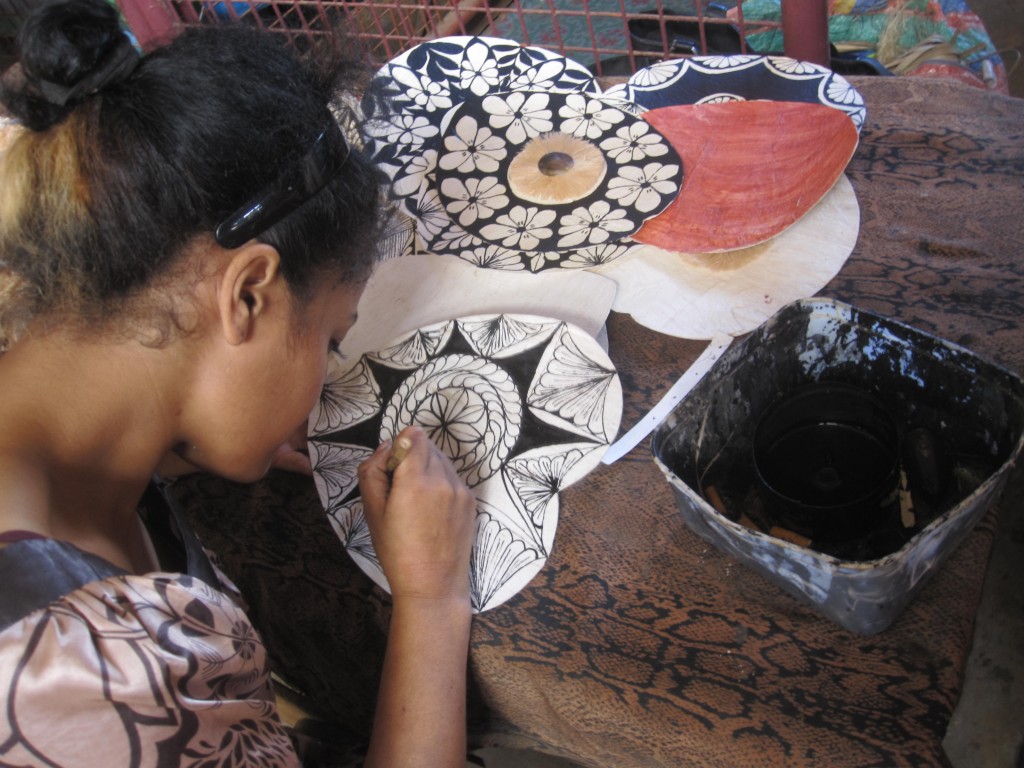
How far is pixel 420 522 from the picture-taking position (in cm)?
83

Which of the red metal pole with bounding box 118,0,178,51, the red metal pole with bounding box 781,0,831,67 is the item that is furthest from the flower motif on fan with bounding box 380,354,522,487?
the red metal pole with bounding box 118,0,178,51

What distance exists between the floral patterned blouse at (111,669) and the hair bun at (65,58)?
360 mm

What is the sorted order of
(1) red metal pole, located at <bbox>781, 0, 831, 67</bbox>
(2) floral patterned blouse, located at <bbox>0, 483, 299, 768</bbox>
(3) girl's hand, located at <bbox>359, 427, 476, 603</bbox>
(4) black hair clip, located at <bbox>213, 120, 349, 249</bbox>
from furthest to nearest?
(1) red metal pole, located at <bbox>781, 0, 831, 67</bbox> → (3) girl's hand, located at <bbox>359, 427, 476, 603</bbox> → (4) black hair clip, located at <bbox>213, 120, 349, 249</bbox> → (2) floral patterned blouse, located at <bbox>0, 483, 299, 768</bbox>

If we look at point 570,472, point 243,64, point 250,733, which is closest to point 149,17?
point 243,64

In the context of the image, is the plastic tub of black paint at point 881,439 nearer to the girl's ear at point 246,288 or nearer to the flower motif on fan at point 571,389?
the flower motif on fan at point 571,389

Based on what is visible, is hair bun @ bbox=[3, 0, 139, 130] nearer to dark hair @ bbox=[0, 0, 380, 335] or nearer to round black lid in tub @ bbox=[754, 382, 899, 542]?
dark hair @ bbox=[0, 0, 380, 335]

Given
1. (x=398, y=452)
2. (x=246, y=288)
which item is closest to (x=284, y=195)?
(x=246, y=288)

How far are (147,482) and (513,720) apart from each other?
476mm

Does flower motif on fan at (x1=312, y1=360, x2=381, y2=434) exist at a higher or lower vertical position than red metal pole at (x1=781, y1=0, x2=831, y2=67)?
lower

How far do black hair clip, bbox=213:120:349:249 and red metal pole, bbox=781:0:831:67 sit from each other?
2.94 feet

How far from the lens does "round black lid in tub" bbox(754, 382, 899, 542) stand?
76 centimetres

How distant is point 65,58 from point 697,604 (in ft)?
2.44

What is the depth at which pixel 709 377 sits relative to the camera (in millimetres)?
799

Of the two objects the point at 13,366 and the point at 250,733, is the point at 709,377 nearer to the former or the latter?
the point at 250,733
